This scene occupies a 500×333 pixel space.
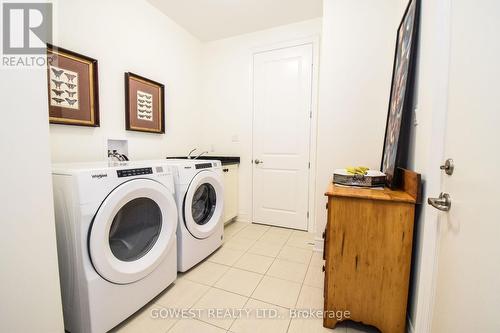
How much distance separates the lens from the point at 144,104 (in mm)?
2162

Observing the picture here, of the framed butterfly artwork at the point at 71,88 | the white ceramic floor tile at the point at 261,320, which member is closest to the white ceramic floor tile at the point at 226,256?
the white ceramic floor tile at the point at 261,320

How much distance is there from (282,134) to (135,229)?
196 cm

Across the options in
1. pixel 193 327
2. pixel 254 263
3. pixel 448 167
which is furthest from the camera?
pixel 254 263

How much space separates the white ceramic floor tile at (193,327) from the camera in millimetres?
1198

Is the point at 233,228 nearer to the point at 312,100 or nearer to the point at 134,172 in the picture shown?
the point at 134,172

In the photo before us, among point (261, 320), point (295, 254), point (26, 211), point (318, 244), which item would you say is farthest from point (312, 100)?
point (26, 211)

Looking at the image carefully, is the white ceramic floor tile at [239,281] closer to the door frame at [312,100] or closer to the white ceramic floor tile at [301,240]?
the white ceramic floor tile at [301,240]

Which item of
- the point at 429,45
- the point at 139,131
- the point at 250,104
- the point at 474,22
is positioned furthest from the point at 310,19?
the point at 139,131

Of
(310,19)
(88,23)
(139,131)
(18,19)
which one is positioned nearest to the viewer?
(18,19)

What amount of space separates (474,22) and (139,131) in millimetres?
2370

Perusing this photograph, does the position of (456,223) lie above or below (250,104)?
below

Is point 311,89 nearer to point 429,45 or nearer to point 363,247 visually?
point 429,45

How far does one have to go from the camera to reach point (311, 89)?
253 cm

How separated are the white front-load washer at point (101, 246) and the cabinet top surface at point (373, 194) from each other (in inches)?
43.6
